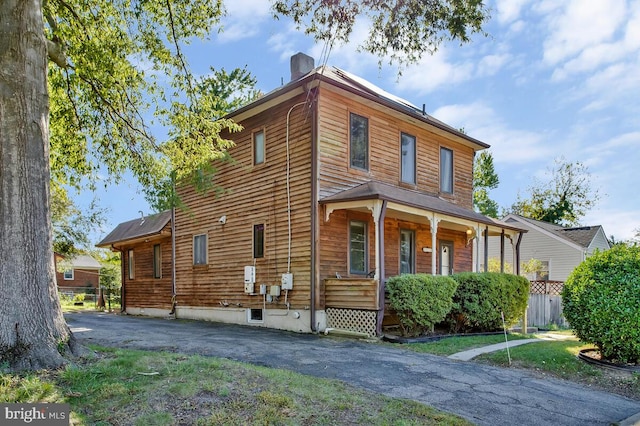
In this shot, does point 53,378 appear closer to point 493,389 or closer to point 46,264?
point 46,264

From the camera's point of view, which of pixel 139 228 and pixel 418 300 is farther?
pixel 139 228

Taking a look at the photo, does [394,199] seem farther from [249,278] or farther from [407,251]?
[249,278]

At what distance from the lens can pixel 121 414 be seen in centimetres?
418

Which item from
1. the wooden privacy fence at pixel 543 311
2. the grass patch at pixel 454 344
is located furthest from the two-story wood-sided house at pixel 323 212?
the wooden privacy fence at pixel 543 311

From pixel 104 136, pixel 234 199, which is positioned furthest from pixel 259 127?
pixel 104 136

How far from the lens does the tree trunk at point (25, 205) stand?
5.11 meters

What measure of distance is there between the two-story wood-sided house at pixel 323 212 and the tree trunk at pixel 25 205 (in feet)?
19.4

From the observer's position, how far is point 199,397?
4.48m

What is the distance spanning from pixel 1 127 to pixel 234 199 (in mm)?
9192

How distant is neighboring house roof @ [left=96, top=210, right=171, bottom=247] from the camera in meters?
17.7

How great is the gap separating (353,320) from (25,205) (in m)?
7.40

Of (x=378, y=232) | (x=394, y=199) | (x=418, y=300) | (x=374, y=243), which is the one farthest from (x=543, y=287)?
(x=378, y=232)

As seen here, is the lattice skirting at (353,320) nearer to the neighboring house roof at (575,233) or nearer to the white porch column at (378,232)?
the white porch column at (378,232)

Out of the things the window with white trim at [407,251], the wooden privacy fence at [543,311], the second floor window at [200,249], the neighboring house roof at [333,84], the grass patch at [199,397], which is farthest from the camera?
the wooden privacy fence at [543,311]
